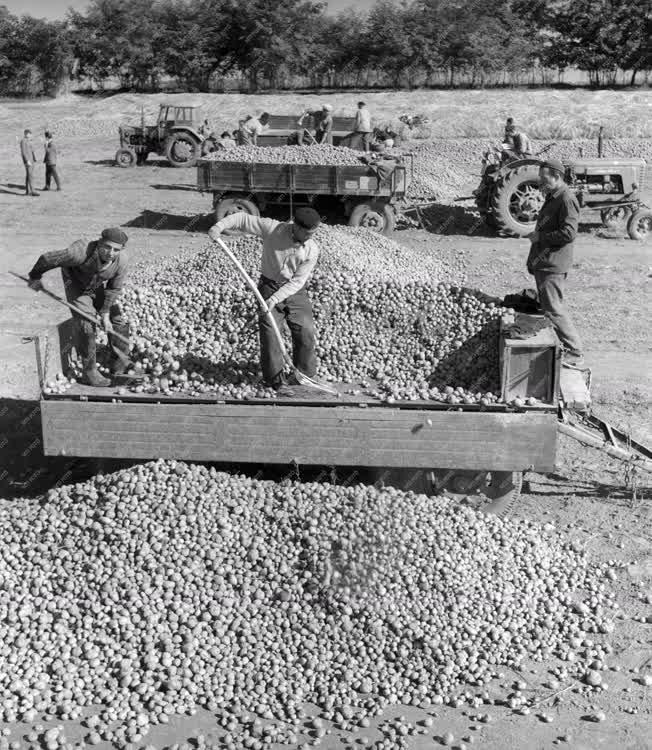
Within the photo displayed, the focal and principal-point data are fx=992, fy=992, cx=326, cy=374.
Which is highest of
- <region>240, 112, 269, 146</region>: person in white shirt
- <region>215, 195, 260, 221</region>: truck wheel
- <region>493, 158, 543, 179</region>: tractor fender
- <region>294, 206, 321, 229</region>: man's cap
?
<region>240, 112, 269, 146</region>: person in white shirt

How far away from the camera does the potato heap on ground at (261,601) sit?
521cm

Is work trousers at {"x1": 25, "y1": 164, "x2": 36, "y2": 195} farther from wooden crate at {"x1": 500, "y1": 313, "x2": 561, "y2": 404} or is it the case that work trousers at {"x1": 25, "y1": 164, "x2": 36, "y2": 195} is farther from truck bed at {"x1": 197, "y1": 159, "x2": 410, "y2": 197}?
wooden crate at {"x1": 500, "y1": 313, "x2": 561, "y2": 404}

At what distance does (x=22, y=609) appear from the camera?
18.3ft

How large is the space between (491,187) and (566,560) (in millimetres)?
10662

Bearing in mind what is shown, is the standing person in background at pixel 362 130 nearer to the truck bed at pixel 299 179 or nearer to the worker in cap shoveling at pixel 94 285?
the truck bed at pixel 299 179

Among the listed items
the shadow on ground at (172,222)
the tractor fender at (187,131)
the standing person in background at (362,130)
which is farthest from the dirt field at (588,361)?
the standing person in background at (362,130)

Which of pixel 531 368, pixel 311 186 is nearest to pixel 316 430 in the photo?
pixel 531 368

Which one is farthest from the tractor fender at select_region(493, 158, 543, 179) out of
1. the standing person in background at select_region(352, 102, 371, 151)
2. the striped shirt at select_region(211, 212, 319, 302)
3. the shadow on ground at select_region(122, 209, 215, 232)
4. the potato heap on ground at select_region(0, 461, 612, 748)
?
the potato heap on ground at select_region(0, 461, 612, 748)

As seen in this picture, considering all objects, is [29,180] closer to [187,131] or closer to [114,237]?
[187,131]

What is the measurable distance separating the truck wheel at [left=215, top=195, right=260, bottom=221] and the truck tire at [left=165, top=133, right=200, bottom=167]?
876 cm

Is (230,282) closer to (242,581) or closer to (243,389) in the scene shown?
(243,389)

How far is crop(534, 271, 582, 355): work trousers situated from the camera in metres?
7.72

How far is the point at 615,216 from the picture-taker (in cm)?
1667

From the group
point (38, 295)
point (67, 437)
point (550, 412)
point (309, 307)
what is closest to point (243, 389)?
point (309, 307)
